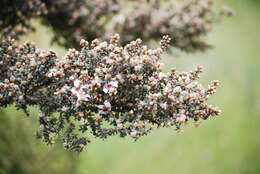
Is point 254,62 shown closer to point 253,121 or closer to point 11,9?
point 253,121

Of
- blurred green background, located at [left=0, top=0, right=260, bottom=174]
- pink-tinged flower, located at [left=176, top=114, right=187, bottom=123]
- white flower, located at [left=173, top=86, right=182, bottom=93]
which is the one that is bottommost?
pink-tinged flower, located at [left=176, top=114, right=187, bottom=123]

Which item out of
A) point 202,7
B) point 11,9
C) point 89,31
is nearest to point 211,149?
point 202,7

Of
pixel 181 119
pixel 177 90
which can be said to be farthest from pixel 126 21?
pixel 181 119

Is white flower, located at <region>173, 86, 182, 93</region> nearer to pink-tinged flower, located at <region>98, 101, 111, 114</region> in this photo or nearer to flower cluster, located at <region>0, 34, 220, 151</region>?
flower cluster, located at <region>0, 34, 220, 151</region>

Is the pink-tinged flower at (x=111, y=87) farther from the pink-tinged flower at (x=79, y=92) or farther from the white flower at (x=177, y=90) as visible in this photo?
the white flower at (x=177, y=90)

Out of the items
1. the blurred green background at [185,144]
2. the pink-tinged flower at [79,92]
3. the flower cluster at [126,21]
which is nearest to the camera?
the pink-tinged flower at [79,92]

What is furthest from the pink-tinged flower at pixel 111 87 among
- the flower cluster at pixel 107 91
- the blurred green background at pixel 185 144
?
the blurred green background at pixel 185 144

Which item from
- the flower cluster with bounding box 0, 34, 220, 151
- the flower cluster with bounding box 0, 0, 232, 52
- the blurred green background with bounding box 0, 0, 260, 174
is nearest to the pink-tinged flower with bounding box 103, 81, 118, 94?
the flower cluster with bounding box 0, 34, 220, 151
